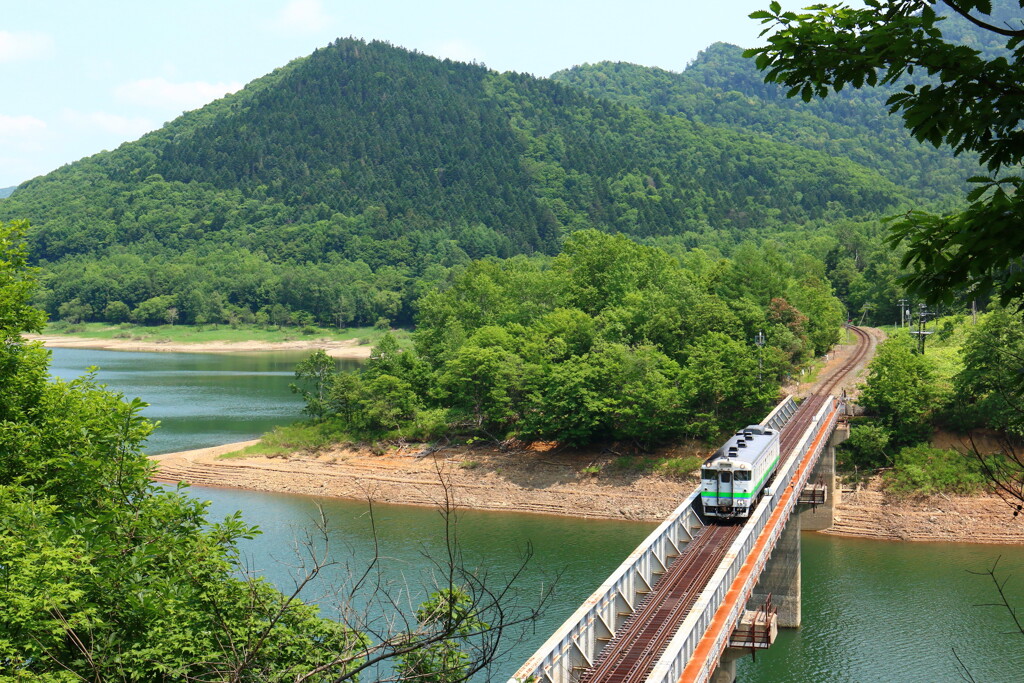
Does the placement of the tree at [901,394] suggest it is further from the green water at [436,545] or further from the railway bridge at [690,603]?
the green water at [436,545]

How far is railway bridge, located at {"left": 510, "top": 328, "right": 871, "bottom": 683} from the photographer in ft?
64.7

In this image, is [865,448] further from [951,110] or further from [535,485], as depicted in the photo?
[951,110]

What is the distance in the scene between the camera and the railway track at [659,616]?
2066 cm

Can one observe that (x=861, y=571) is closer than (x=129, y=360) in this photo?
Yes

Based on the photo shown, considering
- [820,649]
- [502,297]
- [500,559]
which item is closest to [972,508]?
[820,649]

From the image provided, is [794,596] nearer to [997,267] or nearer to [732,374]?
[732,374]

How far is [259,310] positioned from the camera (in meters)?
165

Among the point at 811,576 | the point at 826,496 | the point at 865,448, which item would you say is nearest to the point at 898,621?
the point at 811,576

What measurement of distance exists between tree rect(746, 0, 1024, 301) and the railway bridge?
12.0 meters

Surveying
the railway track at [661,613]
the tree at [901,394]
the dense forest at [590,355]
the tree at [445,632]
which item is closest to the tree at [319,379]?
the dense forest at [590,355]

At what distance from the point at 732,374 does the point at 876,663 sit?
94.3ft

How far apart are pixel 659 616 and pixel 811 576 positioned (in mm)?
19454

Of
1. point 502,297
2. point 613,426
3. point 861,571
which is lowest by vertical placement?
point 861,571

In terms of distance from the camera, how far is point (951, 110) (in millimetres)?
5750
